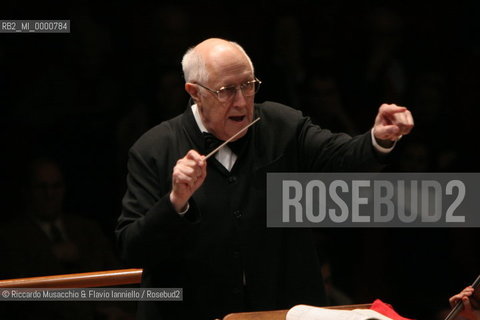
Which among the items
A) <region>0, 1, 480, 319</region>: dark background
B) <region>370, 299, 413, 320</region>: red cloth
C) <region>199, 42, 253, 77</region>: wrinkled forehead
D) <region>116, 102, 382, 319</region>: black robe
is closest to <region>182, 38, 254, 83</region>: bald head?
<region>199, 42, 253, 77</region>: wrinkled forehead

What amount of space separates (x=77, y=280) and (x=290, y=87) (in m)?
1.25

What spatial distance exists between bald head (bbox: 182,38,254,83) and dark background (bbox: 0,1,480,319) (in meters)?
0.97

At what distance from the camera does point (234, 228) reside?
2396 millimetres

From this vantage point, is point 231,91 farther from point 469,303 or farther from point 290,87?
point 290,87

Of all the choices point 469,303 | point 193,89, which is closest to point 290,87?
point 193,89

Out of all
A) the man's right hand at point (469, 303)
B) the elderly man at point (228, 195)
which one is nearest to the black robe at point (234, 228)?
the elderly man at point (228, 195)

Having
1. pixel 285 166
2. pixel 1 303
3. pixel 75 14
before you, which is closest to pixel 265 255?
pixel 285 166

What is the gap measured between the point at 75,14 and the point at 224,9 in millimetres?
551

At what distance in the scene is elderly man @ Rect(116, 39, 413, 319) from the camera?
92.9 inches

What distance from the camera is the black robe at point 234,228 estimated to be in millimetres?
2359

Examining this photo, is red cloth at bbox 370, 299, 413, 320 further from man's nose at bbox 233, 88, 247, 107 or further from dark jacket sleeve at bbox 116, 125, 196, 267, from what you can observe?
man's nose at bbox 233, 88, 247, 107

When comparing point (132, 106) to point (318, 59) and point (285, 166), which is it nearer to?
point (318, 59)

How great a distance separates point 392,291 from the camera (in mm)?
3584

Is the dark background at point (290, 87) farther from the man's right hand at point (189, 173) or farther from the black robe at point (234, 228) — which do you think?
the man's right hand at point (189, 173)
